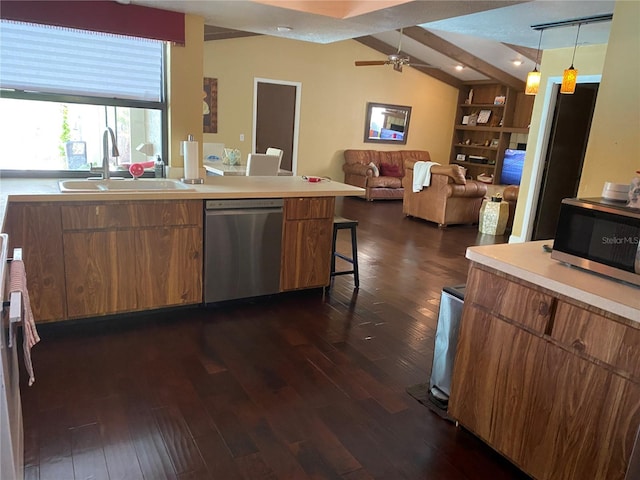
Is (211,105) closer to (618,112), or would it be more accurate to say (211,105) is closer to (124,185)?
(124,185)

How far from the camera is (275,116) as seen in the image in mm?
8469

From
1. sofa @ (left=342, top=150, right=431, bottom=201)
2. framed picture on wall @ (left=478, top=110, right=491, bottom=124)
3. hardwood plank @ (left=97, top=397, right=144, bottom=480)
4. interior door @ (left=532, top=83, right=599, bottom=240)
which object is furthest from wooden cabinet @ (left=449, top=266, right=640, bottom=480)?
framed picture on wall @ (left=478, top=110, right=491, bottom=124)

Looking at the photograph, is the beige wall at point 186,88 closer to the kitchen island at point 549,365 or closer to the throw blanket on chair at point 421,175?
the kitchen island at point 549,365

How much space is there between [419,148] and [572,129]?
4.94 metres

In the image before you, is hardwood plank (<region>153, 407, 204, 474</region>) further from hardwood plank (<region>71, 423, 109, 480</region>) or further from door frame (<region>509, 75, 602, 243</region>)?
door frame (<region>509, 75, 602, 243</region>)

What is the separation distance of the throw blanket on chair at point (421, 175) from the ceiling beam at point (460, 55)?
8.26 ft

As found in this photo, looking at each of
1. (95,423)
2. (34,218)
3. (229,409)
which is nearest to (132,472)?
(95,423)

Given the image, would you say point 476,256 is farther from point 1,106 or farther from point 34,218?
point 1,106

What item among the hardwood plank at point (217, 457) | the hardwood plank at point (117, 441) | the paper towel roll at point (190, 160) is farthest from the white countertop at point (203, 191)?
the hardwood plank at point (217, 457)

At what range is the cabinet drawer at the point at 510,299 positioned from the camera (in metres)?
1.71

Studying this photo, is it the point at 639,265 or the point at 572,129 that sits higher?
the point at 572,129

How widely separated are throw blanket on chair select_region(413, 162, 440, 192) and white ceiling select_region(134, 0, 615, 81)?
7.15 feet

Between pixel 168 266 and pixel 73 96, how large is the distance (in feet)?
4.53

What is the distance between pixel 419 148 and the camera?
413 inches
